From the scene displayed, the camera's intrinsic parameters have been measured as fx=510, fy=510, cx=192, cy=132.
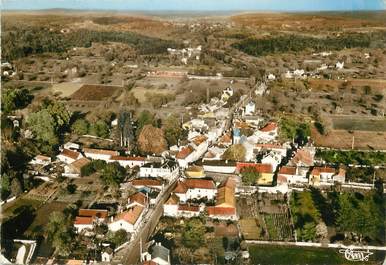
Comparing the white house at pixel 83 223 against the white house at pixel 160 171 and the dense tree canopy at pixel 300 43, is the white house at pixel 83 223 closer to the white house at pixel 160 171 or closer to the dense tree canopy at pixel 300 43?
the white house at pixel 160 171

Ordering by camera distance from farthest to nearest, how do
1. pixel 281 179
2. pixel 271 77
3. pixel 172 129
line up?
pixel 271 77
pixel 172 129
pixel 281 179

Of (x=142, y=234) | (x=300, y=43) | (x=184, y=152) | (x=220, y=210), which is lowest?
(x=142, y=234)

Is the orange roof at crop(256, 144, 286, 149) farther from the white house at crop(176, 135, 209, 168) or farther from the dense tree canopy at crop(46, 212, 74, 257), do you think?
the dense tree canopy at crop(46, 212, 74, 257)

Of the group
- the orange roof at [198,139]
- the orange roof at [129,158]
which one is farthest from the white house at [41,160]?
the orange roof at [198,139]

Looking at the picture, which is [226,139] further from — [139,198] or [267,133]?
[139,198]

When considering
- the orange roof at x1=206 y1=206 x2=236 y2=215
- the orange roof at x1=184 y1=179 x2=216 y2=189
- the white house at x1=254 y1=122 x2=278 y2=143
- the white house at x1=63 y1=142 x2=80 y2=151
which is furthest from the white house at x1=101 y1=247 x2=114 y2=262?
the white house at x1=254 y1=122 x2=278 y2=143

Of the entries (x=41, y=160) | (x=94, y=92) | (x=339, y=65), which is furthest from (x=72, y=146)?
(x=339, y=65)
